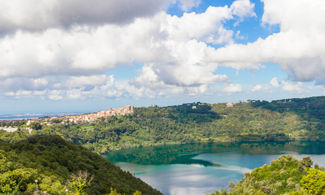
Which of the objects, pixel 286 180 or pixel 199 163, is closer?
pixel 286 180

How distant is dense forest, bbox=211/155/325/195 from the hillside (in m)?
23.7

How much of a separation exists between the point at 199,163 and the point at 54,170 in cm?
11245

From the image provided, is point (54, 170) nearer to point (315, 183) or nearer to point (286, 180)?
point (315, 183)

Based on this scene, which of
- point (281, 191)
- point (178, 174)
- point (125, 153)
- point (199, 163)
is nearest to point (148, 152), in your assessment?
point (125, 153)

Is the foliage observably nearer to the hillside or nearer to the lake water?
the hillside

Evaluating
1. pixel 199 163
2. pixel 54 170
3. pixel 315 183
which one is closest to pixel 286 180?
pixel 315 183

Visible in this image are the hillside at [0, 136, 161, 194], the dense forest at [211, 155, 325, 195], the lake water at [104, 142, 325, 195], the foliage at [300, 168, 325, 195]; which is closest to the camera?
the hillside at [0, 136, 161, 194]

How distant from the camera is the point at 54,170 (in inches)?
1858

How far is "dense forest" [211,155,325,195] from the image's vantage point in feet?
130

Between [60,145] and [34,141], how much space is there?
6718 mm

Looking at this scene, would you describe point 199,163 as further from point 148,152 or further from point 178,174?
point 148,152

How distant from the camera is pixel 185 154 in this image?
17988 cm

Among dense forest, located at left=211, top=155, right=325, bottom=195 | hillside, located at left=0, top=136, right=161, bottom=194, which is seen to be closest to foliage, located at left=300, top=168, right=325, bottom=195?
dense forest, located at left=211, top=155, right=325, bottom=195

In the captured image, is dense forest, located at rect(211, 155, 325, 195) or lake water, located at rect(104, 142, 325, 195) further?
lake water, located at rect(104, 142, 325, 195)
